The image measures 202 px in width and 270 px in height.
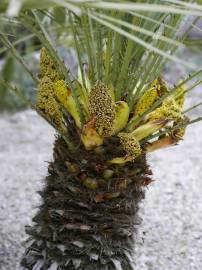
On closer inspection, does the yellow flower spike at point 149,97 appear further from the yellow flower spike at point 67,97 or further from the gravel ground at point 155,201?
the gravel ground at point 155,201

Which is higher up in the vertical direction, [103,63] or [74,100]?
[103,63]

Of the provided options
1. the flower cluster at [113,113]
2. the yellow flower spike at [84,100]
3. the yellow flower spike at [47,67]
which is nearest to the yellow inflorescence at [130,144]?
the flower cluster at [113,113]

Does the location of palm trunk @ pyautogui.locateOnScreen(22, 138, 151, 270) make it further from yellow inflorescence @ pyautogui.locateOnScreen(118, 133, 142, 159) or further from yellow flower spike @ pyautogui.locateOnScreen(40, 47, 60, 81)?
yellow flower spike @ pyautogui.locateOnScreen(40, 47, 60, 81)

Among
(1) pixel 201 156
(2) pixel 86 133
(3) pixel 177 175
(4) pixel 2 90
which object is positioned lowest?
(2) pixel 86 133

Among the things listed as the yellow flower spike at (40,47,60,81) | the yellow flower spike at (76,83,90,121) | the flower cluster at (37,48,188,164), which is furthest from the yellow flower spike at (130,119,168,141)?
the yellow flower spike at (40,47,60,81)

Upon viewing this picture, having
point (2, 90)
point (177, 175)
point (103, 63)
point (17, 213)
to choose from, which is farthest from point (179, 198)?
point (2, 90)

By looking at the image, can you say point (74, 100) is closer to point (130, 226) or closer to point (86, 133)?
point (86, 133)

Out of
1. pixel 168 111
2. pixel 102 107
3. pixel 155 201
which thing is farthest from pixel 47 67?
pixel 155 201
